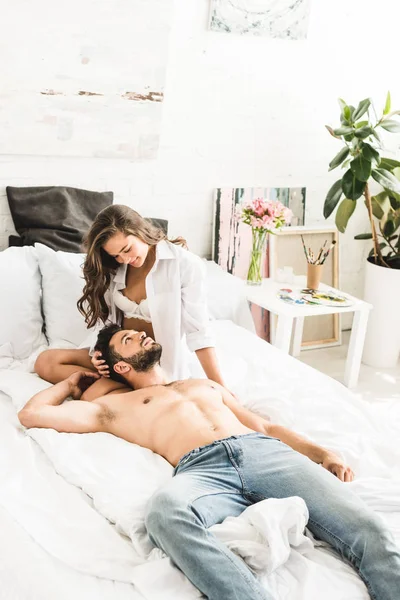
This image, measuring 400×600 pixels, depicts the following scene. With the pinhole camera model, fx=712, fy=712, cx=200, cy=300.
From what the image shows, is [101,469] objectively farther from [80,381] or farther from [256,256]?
[256,256]

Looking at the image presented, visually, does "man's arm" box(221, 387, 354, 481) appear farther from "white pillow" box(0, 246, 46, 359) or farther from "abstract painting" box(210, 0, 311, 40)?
"abstract painting" box(210, 0, 311, 40)

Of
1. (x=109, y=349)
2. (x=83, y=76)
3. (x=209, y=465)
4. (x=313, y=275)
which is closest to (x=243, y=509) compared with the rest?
(x=209, y=465)

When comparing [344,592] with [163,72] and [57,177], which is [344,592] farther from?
[163,72]

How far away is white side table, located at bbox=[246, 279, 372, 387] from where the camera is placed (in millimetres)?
3320

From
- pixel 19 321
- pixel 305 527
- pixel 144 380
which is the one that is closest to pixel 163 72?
pixel 19 321

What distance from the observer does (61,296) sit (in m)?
2.86

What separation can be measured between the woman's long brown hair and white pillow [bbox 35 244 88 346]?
0.32 ft

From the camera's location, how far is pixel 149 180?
3512mm

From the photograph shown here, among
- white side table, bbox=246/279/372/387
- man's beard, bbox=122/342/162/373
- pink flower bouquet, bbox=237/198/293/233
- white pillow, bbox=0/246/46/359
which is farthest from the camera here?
pink flower bouquet, bbox=237/198/293/233

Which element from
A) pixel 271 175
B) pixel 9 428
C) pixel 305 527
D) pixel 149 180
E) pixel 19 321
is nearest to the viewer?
pixel 305 527

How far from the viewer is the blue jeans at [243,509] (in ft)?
4.95

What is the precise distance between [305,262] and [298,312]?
75cm

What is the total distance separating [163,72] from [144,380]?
1.64m

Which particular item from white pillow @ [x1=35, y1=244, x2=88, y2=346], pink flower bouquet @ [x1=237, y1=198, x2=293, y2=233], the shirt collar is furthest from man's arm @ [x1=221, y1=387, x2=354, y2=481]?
pink flower bouquet @ [x1=237, y1=198, x2=293, y2=233]
